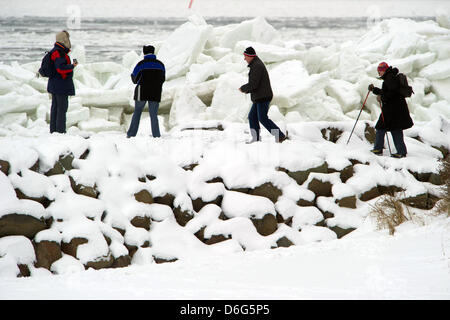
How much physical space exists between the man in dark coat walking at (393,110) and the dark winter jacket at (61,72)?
4.29m

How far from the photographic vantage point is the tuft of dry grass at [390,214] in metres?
5.56

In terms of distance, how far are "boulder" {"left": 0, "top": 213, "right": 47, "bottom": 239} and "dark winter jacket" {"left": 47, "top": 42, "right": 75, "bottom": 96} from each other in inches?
93.4

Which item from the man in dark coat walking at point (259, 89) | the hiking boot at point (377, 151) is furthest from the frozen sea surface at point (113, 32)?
the hiking boot at point (377, 151)

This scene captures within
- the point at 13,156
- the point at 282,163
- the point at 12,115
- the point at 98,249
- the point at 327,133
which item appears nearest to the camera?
the point at 98,249

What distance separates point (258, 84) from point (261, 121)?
53 centimetres

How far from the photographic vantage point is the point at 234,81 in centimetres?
1027

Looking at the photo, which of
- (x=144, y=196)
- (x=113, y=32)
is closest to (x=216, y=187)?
(x=144, y=196)

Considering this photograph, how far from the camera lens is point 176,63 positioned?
1171 cm

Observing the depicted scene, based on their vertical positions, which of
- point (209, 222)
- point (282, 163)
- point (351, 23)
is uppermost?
point (351, 23)

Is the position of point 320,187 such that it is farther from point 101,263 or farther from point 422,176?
point 101,263

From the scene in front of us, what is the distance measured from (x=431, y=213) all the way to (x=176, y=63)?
298 inches

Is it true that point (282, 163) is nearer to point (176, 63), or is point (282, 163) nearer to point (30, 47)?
Result: point (176, 63)

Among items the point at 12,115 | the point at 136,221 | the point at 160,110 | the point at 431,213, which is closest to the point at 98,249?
the point at 136,221

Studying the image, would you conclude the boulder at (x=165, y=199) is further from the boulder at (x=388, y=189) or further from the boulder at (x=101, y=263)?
the boulder at (x=388, y=189)
